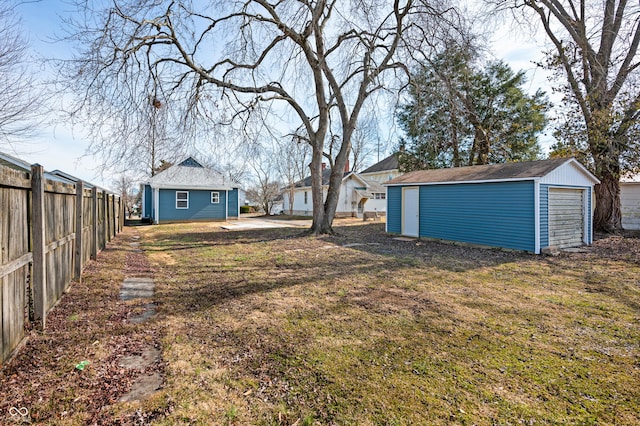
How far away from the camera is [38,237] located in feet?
10.5

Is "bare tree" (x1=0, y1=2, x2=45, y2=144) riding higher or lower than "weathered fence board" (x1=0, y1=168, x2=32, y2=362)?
higher

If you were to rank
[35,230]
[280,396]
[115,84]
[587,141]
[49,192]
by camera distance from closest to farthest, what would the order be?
[280,396], [35,230], [49,192], [115,84], [587,141]

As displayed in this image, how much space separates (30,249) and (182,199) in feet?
60.3

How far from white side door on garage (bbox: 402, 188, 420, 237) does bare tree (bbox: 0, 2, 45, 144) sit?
13671 mm

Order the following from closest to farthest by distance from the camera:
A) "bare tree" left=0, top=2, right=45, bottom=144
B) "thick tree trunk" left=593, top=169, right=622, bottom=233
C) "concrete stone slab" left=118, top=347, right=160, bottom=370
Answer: "concrete stone slab" left=118, top=347, right=160, bottom=370 < "bare tree" left=0, top=2, right=45, bottom=144 < "thick tree trunk" left=593, top=169, right=622, bottom=233

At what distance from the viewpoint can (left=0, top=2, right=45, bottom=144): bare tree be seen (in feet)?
36.3

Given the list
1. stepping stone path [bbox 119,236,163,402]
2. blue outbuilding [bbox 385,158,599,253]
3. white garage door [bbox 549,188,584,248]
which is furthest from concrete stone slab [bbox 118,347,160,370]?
white garage door [bbox 549,188,584,248]

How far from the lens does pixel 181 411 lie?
7.40 ft

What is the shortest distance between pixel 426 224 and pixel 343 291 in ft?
26.7

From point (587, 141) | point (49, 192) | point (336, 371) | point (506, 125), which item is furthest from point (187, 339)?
point (506, 125)

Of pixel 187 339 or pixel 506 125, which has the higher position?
pixel 506 125

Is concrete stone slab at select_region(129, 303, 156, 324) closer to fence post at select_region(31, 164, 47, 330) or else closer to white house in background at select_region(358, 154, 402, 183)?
fence post at select_region(31, 164, 47, 330)

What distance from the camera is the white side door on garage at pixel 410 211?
42.6 ft

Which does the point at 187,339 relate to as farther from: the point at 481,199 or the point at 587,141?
the point at 587,141
